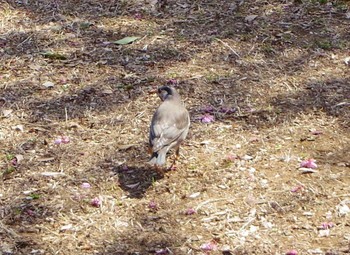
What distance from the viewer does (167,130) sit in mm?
5773

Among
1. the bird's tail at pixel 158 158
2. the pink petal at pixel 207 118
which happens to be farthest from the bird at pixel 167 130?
the pink petal at pixel 207 118

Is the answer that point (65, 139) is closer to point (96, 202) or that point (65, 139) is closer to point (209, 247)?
point (96, 202)

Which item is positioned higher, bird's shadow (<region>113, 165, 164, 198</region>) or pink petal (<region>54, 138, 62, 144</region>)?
bird's shadow (<region>113, 165, 164, 198</region>)

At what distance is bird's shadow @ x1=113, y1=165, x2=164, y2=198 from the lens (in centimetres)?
564

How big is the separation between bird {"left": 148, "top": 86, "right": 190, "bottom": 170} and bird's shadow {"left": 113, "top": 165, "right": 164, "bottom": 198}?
89mm

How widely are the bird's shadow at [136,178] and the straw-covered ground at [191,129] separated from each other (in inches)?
0.6

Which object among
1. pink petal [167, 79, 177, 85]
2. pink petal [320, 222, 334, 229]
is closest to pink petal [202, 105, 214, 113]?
pink petal [167, 79, 177, 85]

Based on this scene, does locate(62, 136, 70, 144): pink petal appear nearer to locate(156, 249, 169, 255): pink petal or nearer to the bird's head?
the bird's head

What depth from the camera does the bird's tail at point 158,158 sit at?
5.52m

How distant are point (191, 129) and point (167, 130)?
661 millimetres

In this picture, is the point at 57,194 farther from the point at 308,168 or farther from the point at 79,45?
the point at 79,45

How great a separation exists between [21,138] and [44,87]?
0.99 metres

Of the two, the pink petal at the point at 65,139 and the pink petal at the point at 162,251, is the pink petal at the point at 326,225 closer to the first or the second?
the pink petal at the point at 162,251

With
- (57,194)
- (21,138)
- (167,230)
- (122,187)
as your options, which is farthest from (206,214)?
(21,138)
